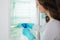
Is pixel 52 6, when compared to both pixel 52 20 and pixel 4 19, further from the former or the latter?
pixel 4 19

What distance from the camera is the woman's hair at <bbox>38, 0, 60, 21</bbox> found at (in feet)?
3.02

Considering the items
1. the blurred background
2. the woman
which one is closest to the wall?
the blurred background

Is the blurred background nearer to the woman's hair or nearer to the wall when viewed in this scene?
the wall

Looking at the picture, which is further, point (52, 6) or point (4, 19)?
point (4, 19)

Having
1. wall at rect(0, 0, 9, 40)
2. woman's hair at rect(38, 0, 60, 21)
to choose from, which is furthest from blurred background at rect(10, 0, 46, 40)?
woman's hair at rect(38, 0, 60, 21)

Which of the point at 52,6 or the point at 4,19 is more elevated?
the point at 52,6

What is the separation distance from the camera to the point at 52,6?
0.93 meters

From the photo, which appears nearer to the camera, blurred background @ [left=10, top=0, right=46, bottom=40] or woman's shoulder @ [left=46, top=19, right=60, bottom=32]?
woman's shoulder @ [left=46, top=19, right=60, bottom=32]

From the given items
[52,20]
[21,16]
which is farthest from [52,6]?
[21,16]

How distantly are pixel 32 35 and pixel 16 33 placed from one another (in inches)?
11.1

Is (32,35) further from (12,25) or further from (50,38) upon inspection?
(50,38)

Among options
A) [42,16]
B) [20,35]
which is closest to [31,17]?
[42,16]

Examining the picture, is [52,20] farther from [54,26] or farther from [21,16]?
[21,16]

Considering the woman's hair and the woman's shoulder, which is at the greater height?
the woman's hair
